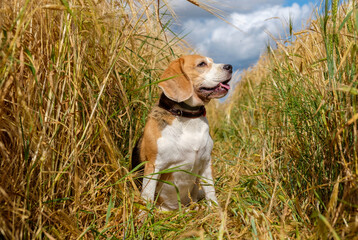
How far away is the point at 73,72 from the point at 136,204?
0.89 metres

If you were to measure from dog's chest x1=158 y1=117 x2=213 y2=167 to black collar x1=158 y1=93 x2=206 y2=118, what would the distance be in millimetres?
39

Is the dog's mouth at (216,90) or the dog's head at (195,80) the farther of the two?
the dog's mouth at (216,90)

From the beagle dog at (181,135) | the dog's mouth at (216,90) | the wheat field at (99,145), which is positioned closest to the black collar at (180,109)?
the beagle dog at (181,135)

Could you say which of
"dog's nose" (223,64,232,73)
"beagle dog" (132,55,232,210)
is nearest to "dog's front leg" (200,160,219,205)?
"beagle dog" (132,55,232,210)

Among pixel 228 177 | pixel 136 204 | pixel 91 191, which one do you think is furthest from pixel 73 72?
pixel 228 177

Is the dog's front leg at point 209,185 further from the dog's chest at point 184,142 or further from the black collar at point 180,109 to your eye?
the black collar at point 180,109

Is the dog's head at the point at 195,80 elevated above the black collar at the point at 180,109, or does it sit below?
above

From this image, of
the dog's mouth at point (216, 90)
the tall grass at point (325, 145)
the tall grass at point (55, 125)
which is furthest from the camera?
the dog's mouth at point (216, 90)

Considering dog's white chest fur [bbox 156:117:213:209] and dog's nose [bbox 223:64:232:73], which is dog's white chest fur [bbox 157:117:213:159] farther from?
dog's nose [bbox 223:64:232:73]

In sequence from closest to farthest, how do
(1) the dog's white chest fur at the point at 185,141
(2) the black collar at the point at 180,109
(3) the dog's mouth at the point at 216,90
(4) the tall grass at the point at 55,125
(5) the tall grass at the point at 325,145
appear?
(5) the tall grass at the point at 325,145 < (4) the tall grass at the point at 55,125 < (1) the dog's white chest fur at the point at 185,141 < (2) the black collar at the point at 180,109 < (3) the dog's mouth at the point at 216,90

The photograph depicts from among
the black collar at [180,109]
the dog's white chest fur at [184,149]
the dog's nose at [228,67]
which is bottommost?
the dog's white chest fur at [184,149]

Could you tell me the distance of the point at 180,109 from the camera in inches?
95.0

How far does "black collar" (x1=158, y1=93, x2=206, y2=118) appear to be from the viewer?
2395 mm

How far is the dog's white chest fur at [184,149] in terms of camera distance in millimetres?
2297
